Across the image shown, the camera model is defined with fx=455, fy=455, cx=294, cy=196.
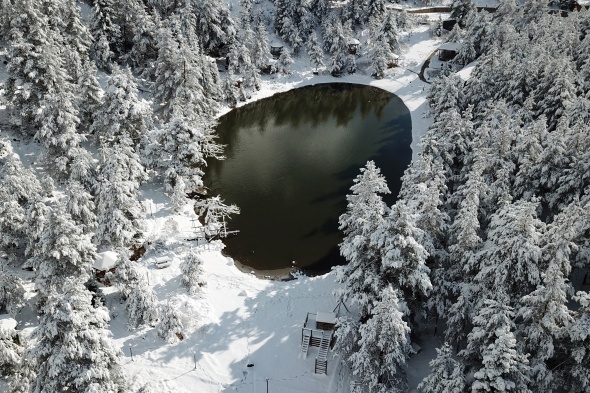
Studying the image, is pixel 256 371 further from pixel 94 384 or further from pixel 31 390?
pixel 31 390

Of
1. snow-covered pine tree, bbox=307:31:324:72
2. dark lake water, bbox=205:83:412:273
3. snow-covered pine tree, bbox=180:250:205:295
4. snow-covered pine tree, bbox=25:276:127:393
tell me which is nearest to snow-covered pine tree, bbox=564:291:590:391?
dark lake water, bbox=205:83:412:273

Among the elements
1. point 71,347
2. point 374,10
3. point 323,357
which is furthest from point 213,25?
point 71,347

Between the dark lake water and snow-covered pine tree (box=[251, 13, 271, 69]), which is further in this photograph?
snow-covered pine tree (box=[251, 13, 271, 69])

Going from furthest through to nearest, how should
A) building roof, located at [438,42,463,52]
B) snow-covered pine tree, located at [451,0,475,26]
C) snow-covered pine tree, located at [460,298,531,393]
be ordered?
1. snow-covered pine tree, located at [451,0,475,26]
2. building roof, located at [438,42,463,52]
3. snow-covered pine tree, located at [460,298,531,393]

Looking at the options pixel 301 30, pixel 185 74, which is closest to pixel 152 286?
pixel 185 74

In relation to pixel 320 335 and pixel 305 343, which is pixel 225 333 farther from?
pixel 320 335

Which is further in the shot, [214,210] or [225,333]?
[214,210]

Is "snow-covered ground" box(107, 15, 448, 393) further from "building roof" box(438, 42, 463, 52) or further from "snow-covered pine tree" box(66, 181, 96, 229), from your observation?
"building roof" box(438, 42, 463, 52)

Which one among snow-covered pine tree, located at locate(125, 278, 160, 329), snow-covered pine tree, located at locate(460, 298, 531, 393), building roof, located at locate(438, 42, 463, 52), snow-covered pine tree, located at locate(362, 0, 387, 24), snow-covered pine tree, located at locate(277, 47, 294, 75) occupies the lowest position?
snow-covered pine tree, located at locate(125, 278, 160, 329)
